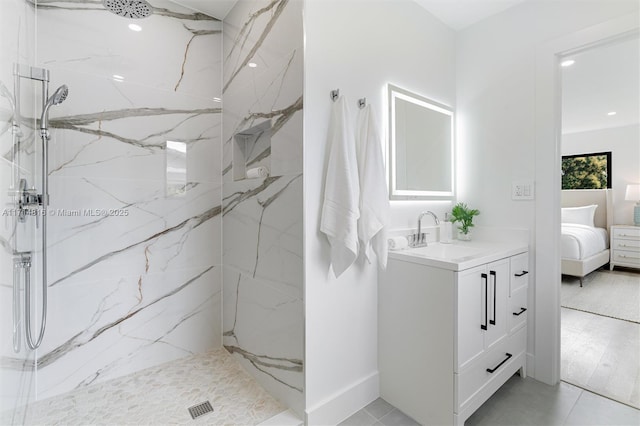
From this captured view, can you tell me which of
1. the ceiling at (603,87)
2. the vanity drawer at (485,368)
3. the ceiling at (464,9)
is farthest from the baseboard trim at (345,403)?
the ceiling at (464,9)

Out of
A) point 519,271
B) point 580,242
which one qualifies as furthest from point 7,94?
point 580,242

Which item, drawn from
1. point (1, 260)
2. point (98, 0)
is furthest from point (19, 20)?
point (1, 260)

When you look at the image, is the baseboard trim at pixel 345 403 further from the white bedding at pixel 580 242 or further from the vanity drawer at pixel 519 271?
the white bedding at pixel 580 242

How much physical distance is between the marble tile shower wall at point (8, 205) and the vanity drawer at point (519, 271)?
7.84ft

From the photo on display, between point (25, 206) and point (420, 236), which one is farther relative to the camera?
point (420, 236)

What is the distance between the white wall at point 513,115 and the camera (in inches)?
75.0

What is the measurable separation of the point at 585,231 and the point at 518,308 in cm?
348

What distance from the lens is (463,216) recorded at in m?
2.21

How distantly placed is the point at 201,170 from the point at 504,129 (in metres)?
2.21

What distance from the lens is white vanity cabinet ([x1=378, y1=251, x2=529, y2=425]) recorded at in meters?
1.43

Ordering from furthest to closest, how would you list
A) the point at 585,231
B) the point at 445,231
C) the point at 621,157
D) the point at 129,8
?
the point at 621,157 → the point at 585,231 → the point at 445,231 → the point at 129,8

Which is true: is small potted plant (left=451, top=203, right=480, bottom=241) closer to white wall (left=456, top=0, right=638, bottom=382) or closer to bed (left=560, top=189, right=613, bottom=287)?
white wall (left=456, top=0, right=638, bottom=382)

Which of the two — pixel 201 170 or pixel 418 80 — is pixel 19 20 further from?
pixel 418 80

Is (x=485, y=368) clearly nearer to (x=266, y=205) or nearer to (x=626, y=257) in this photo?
(x=266, y=205)
